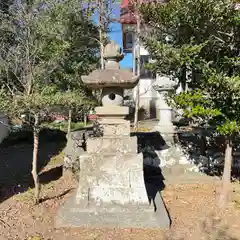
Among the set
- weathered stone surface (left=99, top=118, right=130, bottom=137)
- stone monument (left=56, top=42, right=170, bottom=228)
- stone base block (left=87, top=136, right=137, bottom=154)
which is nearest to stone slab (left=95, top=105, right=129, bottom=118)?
stone monument (left=56, top=42, right=170, bottom=228)

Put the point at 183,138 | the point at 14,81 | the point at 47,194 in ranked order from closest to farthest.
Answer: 1. the point at 47,194
2. the point at 183,138
3. the point at 14,81

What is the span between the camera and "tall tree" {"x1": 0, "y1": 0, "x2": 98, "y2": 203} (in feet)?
25.6

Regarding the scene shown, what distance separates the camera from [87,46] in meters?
10.5

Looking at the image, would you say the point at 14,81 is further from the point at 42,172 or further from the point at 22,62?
the point at 42,172

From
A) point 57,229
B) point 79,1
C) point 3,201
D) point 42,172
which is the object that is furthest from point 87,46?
point 57,229

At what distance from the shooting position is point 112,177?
14.6 ft

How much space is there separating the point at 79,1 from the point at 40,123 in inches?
265

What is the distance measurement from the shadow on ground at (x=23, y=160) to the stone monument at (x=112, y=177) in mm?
1892

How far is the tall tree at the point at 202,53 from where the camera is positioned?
406 centimetres

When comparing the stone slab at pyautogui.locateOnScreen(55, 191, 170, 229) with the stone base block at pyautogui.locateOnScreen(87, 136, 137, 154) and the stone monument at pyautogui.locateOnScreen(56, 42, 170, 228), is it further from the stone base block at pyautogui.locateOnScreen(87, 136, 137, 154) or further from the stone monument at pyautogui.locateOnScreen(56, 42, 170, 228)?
the stone base block at pyautogui.locateOnScreen(87, 136, 137, 154)

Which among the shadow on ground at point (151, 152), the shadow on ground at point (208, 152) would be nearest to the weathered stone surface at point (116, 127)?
the shadow on ground at point (151, 152)

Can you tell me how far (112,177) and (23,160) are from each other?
18.8 feet

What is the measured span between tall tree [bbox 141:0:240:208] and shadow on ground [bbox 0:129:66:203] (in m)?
3.92

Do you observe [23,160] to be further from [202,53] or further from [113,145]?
[202,53]
